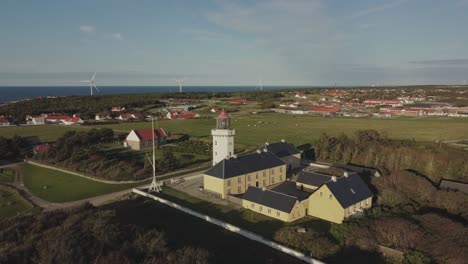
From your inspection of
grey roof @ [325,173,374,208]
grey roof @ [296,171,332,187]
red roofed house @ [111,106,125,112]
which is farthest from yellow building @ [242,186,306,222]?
red roofed house @ [111,106,125,112]

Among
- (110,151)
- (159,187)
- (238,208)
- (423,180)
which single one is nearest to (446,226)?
(423,180)

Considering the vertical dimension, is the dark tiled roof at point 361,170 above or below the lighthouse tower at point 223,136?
below

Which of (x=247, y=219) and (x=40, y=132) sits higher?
(x=40, y=132)

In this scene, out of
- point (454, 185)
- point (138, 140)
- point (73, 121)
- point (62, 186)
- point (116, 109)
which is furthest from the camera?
point (116, 109)

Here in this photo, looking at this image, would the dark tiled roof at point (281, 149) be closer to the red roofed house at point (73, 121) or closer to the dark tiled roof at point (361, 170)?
the dark tiled roof at point (361, 170)

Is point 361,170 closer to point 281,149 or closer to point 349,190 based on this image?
point 281,149

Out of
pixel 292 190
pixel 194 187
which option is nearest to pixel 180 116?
pixel 194 187

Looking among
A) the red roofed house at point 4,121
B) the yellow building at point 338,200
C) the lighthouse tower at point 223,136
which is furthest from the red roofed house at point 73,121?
the yellow building at point 338,200

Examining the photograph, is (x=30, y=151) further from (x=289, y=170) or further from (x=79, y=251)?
(x=79, y=251)
